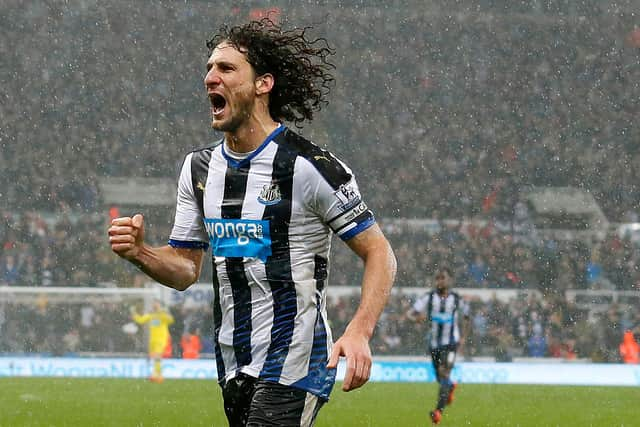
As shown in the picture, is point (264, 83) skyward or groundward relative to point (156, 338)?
skyward

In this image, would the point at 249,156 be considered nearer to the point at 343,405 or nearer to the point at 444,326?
the point at 444,326

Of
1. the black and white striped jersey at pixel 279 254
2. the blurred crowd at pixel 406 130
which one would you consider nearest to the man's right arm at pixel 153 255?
the black and white striped jersey at pixel 279 254

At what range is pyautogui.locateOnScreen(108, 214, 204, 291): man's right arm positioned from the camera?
3.91 meters

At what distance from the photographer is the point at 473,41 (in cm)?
3053

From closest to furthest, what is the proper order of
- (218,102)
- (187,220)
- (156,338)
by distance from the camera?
(218,102) < (187,220) < (156,338)

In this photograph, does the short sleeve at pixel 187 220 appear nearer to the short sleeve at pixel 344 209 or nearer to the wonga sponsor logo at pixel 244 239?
the wonga sponsor logo at pixel 244 239

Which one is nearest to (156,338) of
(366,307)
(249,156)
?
(249,156)

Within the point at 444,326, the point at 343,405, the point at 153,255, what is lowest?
the point at 343,405

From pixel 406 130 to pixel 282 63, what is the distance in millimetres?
24458

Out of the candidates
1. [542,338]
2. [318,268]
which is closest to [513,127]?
[542,338]

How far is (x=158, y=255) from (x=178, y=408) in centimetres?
1039

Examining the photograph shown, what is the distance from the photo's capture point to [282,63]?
436cm

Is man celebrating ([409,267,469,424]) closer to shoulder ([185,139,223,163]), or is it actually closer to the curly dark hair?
the curly dark hair

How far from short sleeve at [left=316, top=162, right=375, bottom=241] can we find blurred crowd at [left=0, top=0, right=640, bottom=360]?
1940cm
